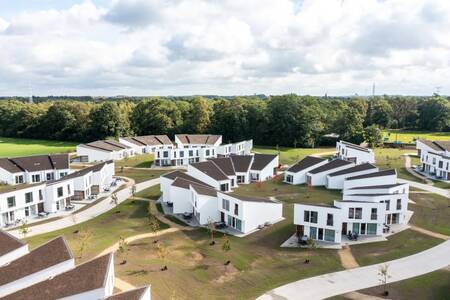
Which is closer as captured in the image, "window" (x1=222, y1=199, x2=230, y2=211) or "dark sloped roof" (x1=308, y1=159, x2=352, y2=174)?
"window" (x1=222, y1=199, x2=230, y2=211)

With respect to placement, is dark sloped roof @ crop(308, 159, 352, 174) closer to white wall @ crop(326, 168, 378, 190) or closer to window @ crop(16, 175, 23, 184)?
white wall @ crop(326, 168, 378, 190)

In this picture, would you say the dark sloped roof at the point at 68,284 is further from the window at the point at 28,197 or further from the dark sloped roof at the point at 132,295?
the window at the point at 28,197

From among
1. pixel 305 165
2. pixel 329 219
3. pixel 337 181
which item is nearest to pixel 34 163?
pixel 305 165

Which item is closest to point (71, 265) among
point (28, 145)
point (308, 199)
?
point (308, 199)

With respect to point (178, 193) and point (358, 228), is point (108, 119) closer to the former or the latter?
point (178, 193)

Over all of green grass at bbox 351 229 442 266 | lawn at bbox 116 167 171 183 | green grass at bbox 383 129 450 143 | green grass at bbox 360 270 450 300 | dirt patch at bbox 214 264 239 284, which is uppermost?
green grass at bbox 383 129 450 143

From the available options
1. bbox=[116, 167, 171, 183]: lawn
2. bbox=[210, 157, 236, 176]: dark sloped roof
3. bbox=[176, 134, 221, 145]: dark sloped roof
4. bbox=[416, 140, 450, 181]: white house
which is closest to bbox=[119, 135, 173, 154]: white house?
bbox=[176, 134, 221, 145]: dark sloped roof

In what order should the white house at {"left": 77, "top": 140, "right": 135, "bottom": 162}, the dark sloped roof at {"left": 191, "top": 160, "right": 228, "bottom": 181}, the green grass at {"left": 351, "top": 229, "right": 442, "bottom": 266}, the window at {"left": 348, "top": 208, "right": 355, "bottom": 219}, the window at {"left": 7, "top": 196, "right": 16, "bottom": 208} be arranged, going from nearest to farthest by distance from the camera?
the green grass at {"left": 351, "top": 229, "right": 442, "bottom": 266} < the window at {"left": 348, "top": 208, "right": 355, "bottom": 219} < the window at {"left": 7, "top": 196, "right": 16, "bottom": 208} < the dark sloped roof at {"left": 191, "top": 160, "right": 228, "bottom": 181} < the white house at {"left": 77, "top": 140, "right": 135, "bottom": 162}
